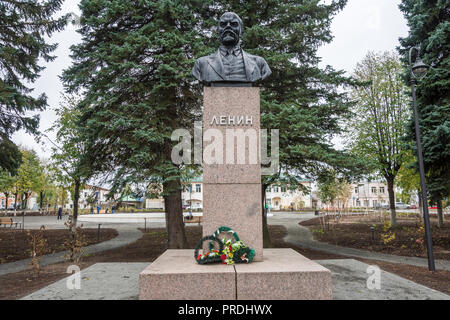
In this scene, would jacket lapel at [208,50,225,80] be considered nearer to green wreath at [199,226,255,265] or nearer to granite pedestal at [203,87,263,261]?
granite pedestal at [203,87,263,261]

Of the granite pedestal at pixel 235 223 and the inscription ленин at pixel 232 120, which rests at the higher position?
the inscription ленин at pixel 232 120

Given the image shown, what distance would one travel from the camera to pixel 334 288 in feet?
17.3

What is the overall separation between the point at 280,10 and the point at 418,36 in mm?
5467

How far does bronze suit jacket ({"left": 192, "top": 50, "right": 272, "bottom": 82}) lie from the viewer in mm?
5609

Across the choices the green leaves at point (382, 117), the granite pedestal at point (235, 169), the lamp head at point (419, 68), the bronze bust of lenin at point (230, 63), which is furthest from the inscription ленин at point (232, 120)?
the green leaves at point (382, 117)

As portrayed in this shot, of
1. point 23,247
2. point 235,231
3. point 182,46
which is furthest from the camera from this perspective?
point 23,247

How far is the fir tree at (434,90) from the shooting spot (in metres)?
A: 9.88

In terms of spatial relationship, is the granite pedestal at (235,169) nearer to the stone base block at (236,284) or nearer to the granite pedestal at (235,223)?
the granite pedestal at (235,223)

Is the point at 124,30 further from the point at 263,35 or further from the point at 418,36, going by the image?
the point at 418,36

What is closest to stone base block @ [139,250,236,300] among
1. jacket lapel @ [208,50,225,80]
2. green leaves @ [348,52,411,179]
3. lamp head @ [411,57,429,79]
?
jacket lapel @ [208,50,225,80]

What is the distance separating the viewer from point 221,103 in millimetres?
5438

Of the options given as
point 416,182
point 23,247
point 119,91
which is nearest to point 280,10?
point 119,91

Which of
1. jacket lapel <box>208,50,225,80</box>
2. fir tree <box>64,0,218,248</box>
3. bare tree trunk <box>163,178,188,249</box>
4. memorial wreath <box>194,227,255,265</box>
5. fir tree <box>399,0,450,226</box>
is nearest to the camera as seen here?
memorial wreath <box>194,227,255,265</box>

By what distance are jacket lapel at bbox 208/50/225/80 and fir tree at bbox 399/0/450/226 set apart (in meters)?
7.68
